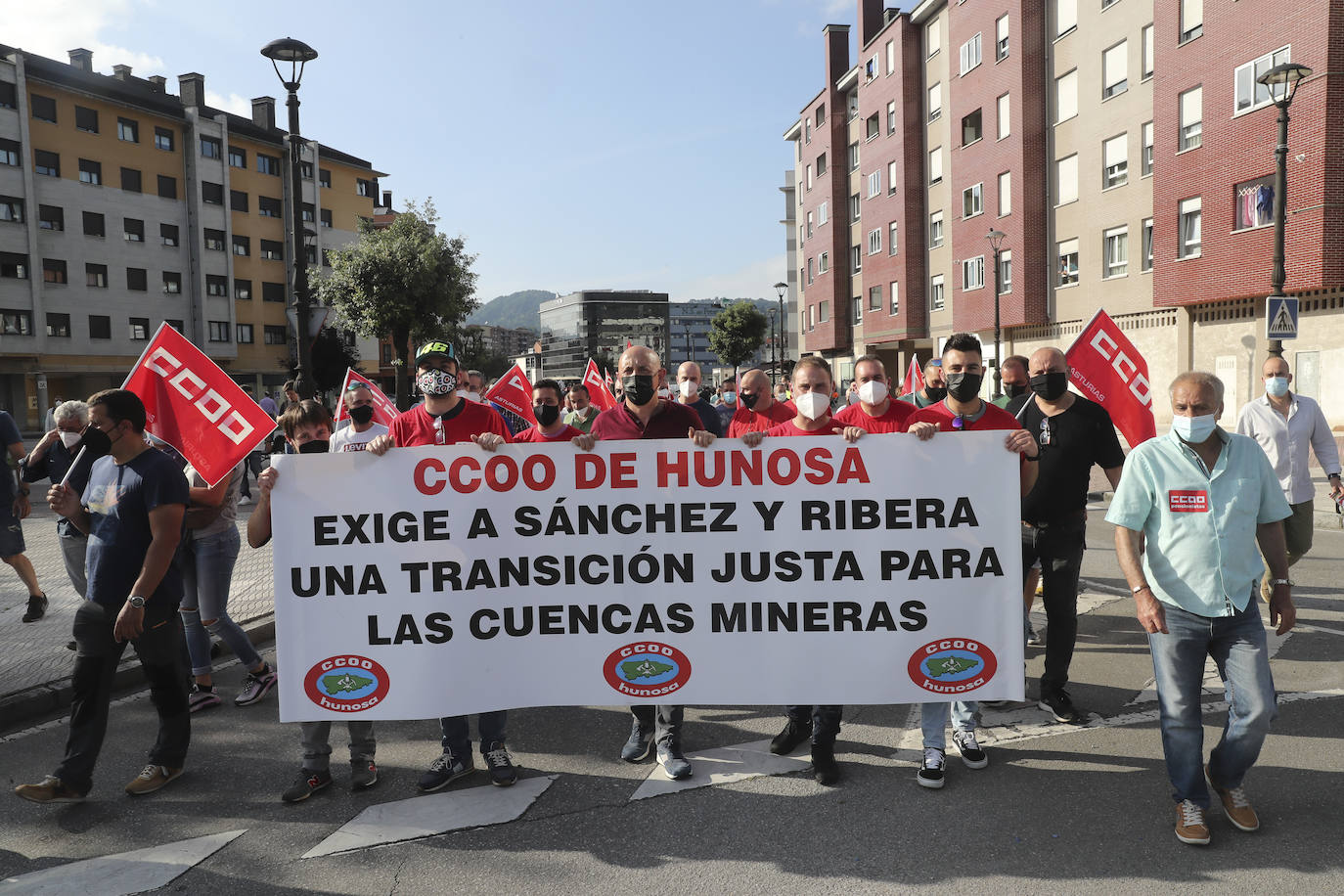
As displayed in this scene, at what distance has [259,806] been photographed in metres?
4.52

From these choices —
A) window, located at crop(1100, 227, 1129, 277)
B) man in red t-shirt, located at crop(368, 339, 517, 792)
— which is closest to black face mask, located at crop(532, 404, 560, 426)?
man in red t-shirt, located at crop(368, 339, 517, 792)

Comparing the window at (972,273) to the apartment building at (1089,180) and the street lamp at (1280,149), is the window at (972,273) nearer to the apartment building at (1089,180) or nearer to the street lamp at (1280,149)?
the apartment building at (1089,180)

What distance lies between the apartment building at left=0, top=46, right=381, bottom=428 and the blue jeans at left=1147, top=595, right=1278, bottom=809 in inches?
1883

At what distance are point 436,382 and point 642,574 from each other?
155 cm

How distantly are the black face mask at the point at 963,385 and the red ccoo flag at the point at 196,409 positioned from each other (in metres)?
3.85

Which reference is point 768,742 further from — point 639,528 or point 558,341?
point 558,341

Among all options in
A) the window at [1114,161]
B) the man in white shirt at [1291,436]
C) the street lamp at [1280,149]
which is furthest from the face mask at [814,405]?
the window at [1114,161]

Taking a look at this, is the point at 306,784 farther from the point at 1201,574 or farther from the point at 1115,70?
the point at 1115,70

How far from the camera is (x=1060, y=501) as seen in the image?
17.7 feet

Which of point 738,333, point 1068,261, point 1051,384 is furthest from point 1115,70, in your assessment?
point 738,333

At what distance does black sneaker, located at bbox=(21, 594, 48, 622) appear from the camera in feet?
26.5

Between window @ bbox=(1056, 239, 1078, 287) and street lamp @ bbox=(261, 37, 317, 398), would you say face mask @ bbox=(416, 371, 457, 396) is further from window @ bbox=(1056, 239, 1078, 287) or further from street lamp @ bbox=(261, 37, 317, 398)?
window @ bbox=(1056, 239, 1078, 287)

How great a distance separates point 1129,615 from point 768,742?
12.9 ft

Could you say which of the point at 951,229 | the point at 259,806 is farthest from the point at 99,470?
the point at 951,229
